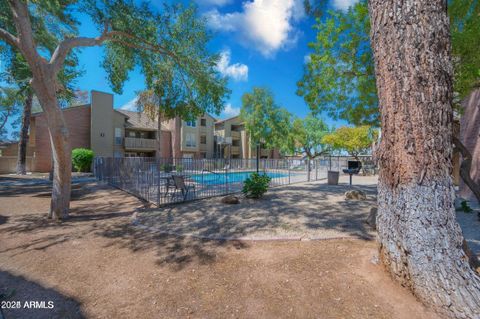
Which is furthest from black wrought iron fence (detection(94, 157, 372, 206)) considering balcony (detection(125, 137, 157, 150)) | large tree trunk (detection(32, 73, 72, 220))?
balcony (detection(125, 137, 157, 150))

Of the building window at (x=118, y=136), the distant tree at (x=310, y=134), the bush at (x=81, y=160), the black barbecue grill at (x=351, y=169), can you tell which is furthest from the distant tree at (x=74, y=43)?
the distant tree at (x=310, y=134)

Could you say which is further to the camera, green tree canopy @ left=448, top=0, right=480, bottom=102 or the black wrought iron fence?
the black wrought iron fence

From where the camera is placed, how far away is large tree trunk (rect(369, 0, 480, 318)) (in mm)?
2625

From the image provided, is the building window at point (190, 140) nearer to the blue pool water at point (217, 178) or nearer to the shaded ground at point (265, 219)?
the blue pool water at point (217, 178)

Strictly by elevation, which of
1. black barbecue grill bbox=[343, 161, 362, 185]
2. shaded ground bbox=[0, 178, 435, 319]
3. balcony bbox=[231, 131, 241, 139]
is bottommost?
shaded ground bbox=[0, 178, 435, 319]

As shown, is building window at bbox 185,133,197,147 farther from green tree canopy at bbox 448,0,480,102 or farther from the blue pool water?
green tree canopy at bbox 448,0,480,102

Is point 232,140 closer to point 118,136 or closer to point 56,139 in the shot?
point 118,136

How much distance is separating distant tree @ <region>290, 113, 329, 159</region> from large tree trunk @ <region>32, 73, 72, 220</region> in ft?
114

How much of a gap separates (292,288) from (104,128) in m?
28.7

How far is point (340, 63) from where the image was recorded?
8.38 m

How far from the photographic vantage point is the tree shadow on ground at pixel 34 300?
266 centimetres

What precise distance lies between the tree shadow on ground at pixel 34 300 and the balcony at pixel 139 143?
85.1 ft

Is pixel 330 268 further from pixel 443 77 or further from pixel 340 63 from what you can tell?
pixel 340 63

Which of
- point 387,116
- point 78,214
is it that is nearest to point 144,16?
point 78,214
